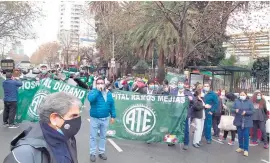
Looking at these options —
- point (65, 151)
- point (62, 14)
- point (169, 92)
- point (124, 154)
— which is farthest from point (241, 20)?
point (62, 14)

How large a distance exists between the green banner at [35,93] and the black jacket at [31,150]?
729cm

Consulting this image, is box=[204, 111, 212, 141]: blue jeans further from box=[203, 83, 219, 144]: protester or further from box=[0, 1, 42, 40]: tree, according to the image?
box=[0, 1, 42, 40]: tree

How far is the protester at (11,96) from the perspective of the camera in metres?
9.48

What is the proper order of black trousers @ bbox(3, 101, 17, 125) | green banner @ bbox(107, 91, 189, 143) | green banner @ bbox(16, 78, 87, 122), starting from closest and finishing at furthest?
green banner @ bbox(107, 91, 189, 143)
green banner @ bbox(16, 78, 87, 122)
black trousers @ bbox(3, 101, 17, 125)

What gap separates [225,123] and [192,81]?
33.2 feet

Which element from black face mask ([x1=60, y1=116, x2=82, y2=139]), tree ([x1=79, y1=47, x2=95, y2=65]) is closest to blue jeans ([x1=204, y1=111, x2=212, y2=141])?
black face mask ([x1=60, y1=116, x2=82, y2=139])

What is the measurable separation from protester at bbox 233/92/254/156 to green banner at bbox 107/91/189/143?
4.29ft

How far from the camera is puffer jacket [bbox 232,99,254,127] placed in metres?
7.95

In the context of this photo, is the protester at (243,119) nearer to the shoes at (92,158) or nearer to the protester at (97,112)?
the protester at (97,112)

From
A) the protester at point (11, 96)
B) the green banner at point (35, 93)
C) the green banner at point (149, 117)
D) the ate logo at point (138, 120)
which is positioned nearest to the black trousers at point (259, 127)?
the green banner at point (149, 117)

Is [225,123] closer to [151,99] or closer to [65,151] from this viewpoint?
[151,99]

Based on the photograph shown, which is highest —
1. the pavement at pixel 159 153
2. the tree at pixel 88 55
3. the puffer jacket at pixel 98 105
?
the tree at pixel 88 55

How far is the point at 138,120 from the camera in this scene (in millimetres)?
8062

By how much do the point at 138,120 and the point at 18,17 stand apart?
20.4 m
